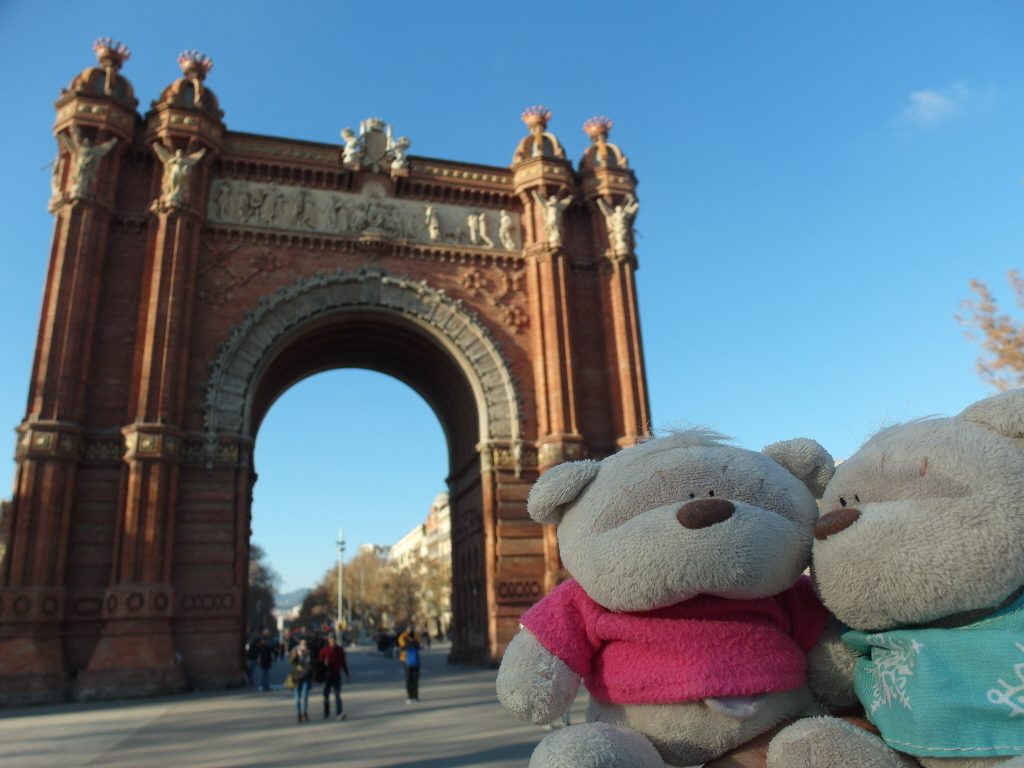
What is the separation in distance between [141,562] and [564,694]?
50.8 ft

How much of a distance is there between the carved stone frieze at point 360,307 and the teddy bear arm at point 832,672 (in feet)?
54.0

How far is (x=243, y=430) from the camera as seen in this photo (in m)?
17.7

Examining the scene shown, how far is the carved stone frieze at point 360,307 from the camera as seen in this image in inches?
701

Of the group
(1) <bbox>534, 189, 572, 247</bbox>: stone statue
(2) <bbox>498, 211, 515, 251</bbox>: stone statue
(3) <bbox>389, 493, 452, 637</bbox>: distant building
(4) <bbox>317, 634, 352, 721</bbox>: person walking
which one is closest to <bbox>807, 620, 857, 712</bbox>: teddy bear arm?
(4) <bbox>317, 634, 352, 721</bbox>: person walking

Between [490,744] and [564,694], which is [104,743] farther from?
[564,694]

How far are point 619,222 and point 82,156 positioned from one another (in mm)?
14090

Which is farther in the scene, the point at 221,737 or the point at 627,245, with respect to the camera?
the point at 627,245

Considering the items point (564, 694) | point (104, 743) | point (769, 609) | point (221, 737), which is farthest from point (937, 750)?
point (104, 743)

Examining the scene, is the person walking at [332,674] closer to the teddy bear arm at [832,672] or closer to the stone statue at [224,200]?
the teddy bear arm at [832,672]

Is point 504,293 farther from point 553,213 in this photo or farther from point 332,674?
point 332,674

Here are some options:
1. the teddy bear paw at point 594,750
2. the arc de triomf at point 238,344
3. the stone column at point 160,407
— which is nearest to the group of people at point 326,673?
the stone column at point 160,407

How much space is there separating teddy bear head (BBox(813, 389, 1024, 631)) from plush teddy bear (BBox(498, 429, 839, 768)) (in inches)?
7.1

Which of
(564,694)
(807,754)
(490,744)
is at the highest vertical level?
(564,694)

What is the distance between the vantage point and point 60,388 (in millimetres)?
16078
